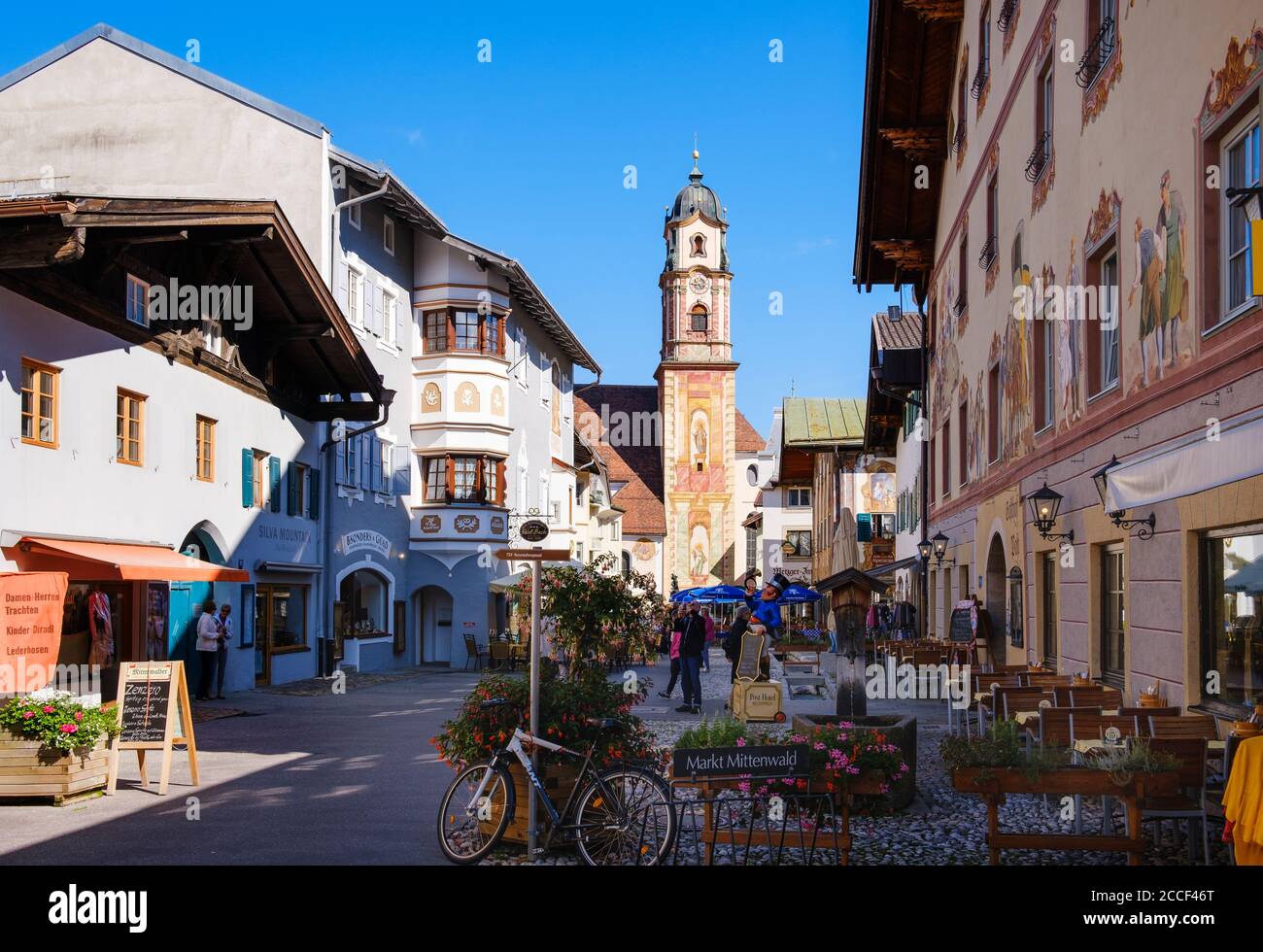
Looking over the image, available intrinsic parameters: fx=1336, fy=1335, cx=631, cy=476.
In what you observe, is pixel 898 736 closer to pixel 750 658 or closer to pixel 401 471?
pixel 750 658

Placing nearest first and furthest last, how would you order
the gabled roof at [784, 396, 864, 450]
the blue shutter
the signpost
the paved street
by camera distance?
the signpost → the paved street → the blue shutter → the gabled roof at [784, 396, 864, 450]

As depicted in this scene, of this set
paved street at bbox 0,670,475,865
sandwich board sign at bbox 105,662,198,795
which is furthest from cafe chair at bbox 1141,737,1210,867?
sandwich board sign at bbox 105,662,198,795

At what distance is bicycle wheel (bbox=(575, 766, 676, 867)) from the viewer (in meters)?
8.12

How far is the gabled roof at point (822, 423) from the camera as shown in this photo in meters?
52.5

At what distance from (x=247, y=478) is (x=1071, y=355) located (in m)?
14.0

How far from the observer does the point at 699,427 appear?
275 ft

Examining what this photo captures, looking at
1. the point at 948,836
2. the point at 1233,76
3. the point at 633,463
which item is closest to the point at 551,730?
the point at 948,836

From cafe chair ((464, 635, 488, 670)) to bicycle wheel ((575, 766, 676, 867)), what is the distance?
23.8 metres

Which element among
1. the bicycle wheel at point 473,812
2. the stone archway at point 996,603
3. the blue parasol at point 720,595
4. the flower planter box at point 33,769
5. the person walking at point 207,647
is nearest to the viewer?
the bicycle wheel at point 473,812

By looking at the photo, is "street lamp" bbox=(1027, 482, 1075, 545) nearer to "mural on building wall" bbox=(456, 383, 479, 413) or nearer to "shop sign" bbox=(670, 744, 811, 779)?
"shop sign" bbox=(670, 744, 811, 779)

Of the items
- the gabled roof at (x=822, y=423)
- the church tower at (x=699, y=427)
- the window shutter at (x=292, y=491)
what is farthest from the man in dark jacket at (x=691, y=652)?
the church tower at (x=699, y=427)

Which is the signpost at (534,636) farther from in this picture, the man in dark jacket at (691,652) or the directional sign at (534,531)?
the man in dark jacket at (691,652)

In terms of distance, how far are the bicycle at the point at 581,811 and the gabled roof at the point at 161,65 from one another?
20633 mm
